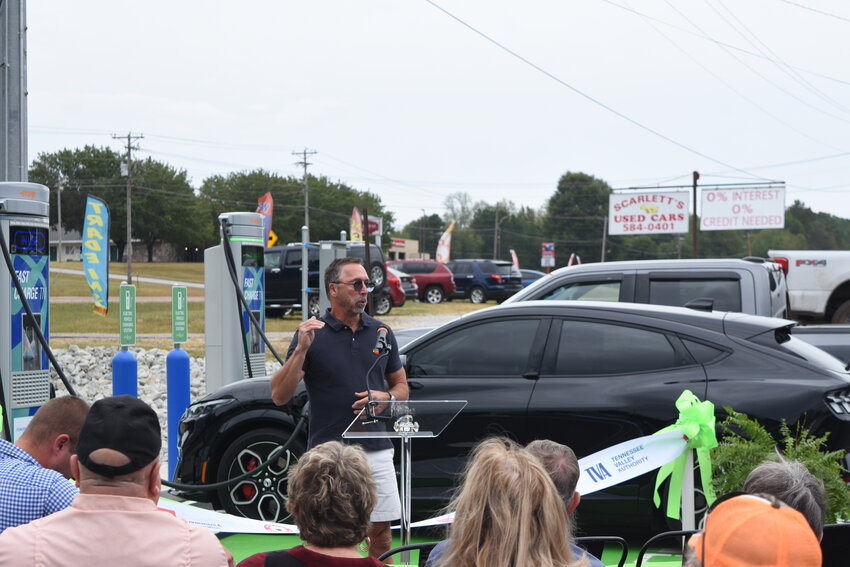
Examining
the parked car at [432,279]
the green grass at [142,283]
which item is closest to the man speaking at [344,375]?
the parked car at [432,279]

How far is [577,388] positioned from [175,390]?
14.0 ft

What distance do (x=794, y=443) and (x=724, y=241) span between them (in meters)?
95.8

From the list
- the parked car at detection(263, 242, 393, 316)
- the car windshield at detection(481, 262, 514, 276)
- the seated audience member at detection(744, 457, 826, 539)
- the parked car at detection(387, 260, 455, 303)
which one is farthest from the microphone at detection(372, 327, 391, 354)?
the car windshield at detection(481, 262, 514, 276)

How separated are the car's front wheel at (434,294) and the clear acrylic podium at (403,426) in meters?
34.7

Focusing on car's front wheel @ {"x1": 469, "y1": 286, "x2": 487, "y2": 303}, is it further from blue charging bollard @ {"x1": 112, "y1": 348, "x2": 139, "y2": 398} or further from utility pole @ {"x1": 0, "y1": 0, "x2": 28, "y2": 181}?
utility pole @ {"x1": 0, "y1": 0, "x2": 28, "y2": 181}

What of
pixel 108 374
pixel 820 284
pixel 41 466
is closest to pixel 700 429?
pixel 41 466

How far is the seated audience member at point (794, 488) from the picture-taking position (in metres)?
2.73

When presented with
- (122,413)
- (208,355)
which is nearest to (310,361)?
(122,413)

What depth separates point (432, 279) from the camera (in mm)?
39625

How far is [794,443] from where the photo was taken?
528cm

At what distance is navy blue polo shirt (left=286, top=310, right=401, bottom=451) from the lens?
4.98 meters

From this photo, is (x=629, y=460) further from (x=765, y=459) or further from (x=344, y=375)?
(x=344, y=375)

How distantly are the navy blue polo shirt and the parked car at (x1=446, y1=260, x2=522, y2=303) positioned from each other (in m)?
34.4

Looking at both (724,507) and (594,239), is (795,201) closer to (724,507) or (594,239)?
(594,239)
